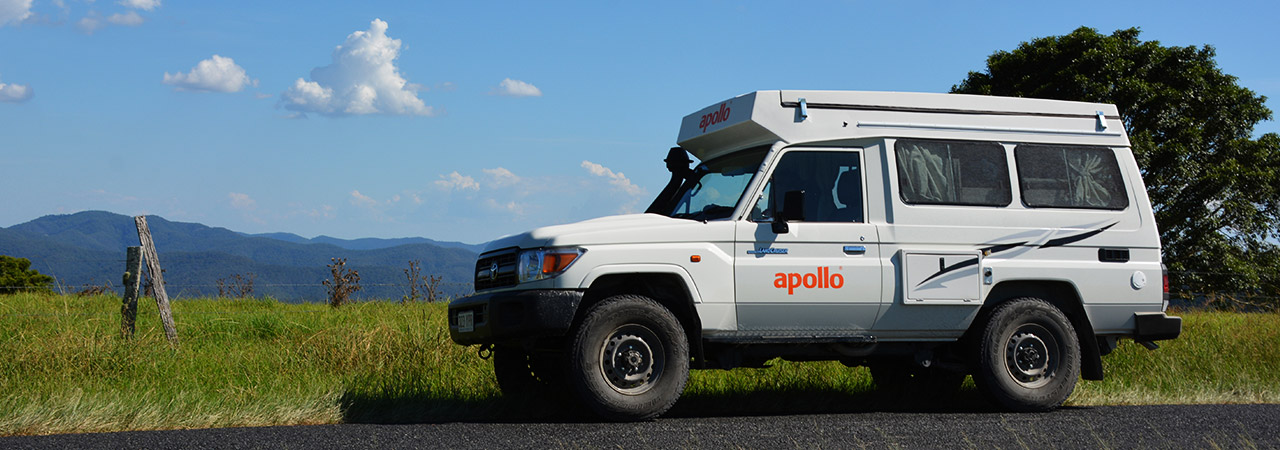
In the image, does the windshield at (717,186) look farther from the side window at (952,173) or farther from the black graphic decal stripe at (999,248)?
the black graphic decal stripe at (999,248)

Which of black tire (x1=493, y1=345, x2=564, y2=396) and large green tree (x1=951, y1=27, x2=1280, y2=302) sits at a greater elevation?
large green tree (x1=951, y1=27, x2=1280, y2=302)

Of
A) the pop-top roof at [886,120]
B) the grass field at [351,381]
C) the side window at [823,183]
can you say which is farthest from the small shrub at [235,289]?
the side window at [823,183]

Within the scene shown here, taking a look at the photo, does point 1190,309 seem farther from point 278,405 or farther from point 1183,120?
point 278,405

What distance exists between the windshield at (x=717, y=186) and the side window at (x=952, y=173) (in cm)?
113

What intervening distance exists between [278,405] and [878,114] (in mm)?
4935

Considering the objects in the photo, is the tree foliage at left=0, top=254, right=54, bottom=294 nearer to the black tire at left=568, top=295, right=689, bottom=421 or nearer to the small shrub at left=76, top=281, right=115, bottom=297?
the small shrub at left=76, top=281, right=115, bottom=297

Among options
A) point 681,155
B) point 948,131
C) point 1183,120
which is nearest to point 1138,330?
point 948,131

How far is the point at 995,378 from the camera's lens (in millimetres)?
8406

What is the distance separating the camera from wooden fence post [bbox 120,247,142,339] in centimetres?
1173

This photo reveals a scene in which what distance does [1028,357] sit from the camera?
859 cm

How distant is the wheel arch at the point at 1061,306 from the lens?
8578mm

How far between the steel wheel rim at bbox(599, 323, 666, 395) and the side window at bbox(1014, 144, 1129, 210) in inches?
129

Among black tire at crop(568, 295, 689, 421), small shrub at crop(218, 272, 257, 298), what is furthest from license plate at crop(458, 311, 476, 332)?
small shrub at crop(218, 272, 257, 298)

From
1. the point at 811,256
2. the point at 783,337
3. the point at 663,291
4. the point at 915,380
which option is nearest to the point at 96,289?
the point at 663,291
